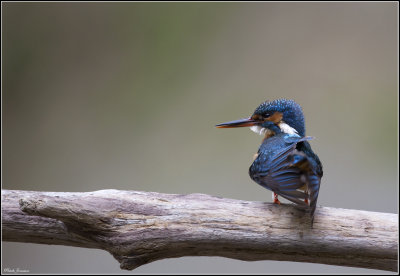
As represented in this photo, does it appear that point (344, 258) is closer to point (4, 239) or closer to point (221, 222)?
point (221, 222)

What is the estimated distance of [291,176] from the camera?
138 centimetres

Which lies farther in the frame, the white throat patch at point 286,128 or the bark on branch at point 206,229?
→ the white throat patch at point 286,128

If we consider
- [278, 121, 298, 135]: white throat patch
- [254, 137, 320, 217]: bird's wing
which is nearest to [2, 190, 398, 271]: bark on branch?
[254, 137, 320, 217]: bird's wing

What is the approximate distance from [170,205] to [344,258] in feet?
1.85

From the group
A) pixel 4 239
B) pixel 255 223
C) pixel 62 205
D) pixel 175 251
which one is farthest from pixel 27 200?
pixel 255 223

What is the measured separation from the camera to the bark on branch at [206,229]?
128 centimetres

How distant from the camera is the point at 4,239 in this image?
1.43 meters

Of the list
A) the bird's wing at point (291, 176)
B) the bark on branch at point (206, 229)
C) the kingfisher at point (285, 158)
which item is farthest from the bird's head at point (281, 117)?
the bark on branch at point (206, 229)

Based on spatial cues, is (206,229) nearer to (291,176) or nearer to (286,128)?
(291,176)

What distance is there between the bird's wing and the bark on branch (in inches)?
3.1

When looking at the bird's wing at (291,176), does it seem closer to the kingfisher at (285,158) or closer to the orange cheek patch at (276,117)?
the kingfisher at (285,158)

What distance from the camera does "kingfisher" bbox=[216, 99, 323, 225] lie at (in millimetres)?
1336

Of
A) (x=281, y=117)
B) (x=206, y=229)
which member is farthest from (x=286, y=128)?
(x=206, y=229)

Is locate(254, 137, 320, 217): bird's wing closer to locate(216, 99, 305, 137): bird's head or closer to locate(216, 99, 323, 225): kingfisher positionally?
locate(216, 99, 323, 225): kingfisher
